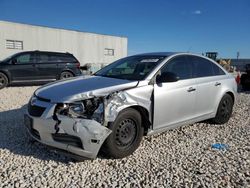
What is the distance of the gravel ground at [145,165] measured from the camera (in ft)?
10.1

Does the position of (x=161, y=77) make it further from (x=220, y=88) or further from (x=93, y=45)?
(x=93, y=45)

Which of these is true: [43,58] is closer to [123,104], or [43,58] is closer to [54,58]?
[54,58]

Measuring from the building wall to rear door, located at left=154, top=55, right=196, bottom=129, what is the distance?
646 inches

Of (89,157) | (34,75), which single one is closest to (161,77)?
(89,157)

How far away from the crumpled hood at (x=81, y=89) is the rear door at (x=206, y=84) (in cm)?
164

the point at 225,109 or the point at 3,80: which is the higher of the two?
the point at 3,80

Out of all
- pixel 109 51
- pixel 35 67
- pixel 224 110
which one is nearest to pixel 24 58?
pixel 35 67

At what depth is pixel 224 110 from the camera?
5.68 metres

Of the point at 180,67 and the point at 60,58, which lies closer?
the point at 180,67

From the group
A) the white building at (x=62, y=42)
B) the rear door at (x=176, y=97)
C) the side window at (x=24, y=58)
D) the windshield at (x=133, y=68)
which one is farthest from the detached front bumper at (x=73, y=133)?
the white building at (x=62, y=42)

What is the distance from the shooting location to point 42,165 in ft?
11.4

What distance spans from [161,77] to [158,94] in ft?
0.96

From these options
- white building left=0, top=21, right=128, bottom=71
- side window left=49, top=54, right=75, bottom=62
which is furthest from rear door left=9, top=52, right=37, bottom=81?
white building left=0, top=21, right=128, bottom=71

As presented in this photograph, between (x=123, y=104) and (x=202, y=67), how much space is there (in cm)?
236
